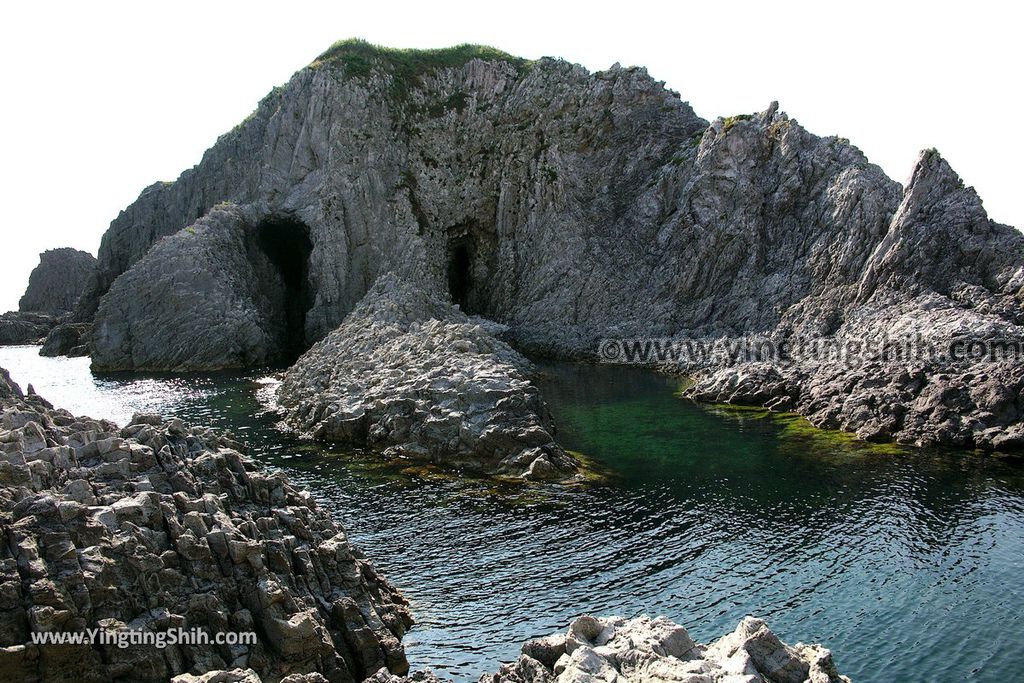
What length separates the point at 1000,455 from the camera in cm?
4812

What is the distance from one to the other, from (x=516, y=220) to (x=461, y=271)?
13.9 metres

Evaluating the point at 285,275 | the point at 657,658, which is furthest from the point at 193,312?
the point at 657,658

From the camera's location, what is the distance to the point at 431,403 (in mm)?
→ 50438

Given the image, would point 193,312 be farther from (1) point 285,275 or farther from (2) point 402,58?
(2) point 402,58

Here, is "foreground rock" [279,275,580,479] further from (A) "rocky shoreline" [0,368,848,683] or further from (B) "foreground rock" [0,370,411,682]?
(A) "rocky shoreline" [0,368,848,683]

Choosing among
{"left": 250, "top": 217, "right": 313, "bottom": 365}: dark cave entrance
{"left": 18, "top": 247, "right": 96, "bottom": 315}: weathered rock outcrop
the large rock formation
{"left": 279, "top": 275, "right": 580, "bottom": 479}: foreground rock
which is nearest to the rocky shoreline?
{"left": 279, "top": 275, "right": 580, "bottom": 479}: foreground rock

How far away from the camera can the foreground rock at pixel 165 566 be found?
19.0 metres

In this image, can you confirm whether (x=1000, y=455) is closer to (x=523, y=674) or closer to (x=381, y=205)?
(x=523, y=674)

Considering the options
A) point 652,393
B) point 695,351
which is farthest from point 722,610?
point 695,351

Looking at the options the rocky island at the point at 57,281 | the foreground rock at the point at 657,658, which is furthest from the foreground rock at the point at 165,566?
the rocky island at the point at 57,281

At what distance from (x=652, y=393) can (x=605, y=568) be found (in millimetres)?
43558

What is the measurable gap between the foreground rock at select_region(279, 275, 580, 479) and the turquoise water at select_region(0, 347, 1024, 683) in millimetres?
2440

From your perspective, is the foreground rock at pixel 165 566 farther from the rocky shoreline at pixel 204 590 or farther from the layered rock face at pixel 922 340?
the layered rock face at pixel 922 340

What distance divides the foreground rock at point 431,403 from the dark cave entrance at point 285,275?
3729 centimetres
